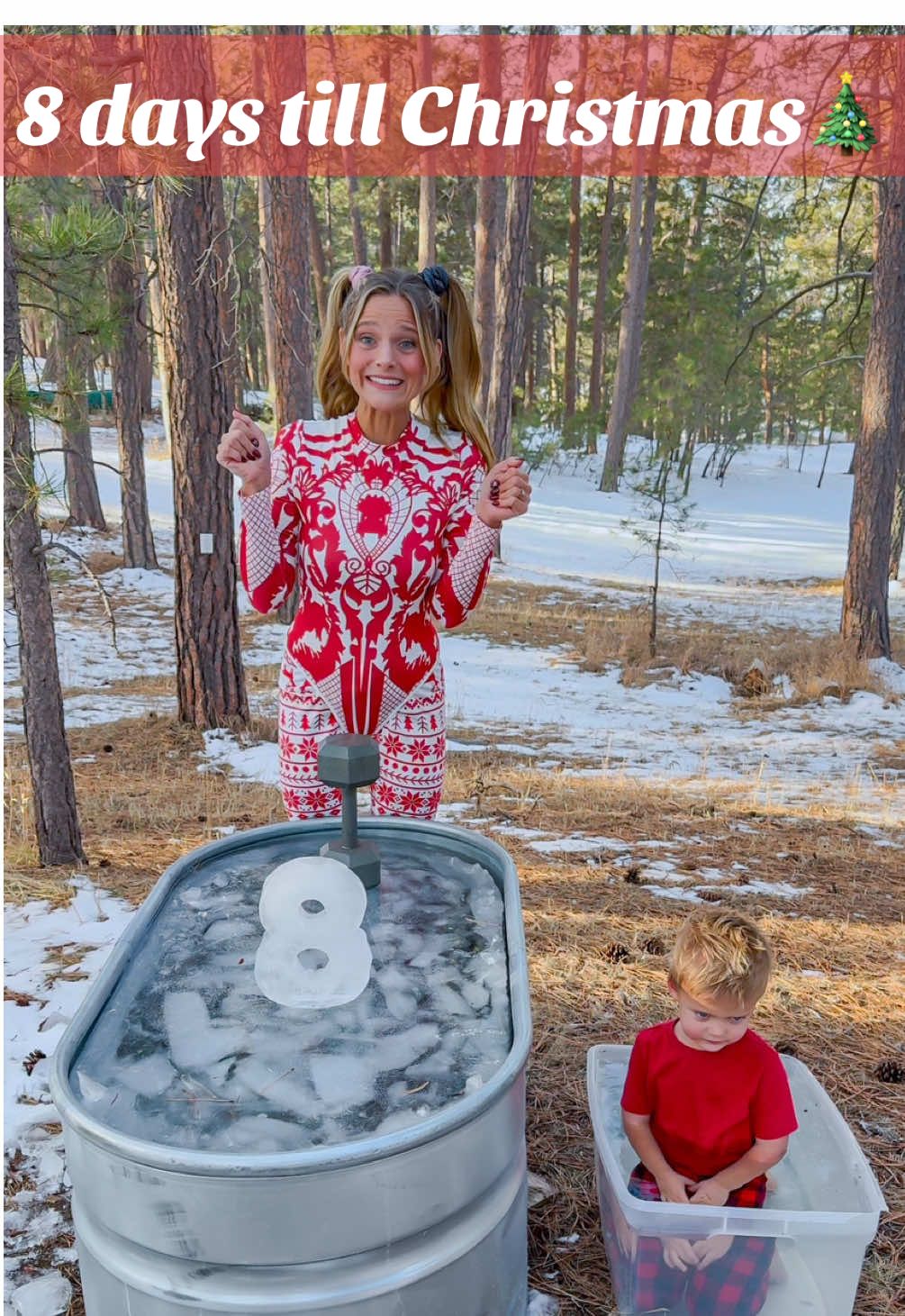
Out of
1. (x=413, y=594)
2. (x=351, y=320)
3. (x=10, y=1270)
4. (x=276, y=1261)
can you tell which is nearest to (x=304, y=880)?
(x=276, y=1261)

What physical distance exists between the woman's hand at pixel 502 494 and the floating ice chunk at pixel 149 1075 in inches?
51.0

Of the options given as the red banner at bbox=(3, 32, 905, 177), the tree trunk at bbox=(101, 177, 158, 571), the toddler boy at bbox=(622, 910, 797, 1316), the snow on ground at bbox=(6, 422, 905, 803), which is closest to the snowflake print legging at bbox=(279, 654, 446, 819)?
the toddler boy at bbox=(622, 910, 797, 1316)

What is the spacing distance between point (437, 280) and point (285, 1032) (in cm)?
169

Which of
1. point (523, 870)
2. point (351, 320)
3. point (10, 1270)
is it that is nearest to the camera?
point (10, 1270)

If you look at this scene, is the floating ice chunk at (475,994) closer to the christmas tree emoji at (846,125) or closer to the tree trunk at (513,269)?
the christmas tree emoji at (846,125)

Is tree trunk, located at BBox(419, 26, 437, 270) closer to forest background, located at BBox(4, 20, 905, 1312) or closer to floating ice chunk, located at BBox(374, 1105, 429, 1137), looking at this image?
forest background, located at BBox(4, 20, 905, 1312)

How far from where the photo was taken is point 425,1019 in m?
1.62

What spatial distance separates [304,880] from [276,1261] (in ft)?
1.71

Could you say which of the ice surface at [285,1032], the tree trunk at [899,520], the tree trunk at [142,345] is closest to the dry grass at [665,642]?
the tree trunk at [899,520]

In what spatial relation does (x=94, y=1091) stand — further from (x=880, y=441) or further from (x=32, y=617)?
(x=880, y=441)

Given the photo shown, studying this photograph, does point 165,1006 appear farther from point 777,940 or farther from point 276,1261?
point 777,940

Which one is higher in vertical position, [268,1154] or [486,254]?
[486,254]

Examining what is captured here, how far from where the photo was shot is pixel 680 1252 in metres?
1.80

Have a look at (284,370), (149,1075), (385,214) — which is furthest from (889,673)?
(385,214)
